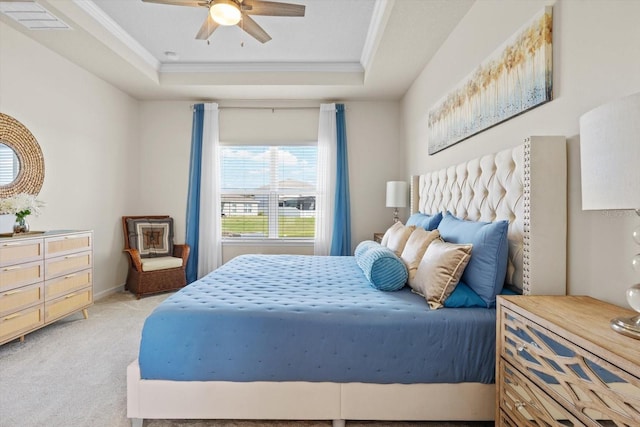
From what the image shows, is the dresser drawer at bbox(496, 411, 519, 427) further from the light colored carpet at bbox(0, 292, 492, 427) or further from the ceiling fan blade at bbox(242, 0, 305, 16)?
the ceiling fan blade at bbox(242, 0, 305, 16)

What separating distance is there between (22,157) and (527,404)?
4070 millimetres

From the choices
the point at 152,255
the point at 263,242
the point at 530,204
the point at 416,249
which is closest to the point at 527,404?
the point at 530,204

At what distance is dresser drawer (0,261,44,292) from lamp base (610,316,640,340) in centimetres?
350

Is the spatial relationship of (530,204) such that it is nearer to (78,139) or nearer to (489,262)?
(489,262)

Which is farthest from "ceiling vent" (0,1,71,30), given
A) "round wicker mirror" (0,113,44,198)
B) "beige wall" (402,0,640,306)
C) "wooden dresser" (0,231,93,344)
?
"beige wall" (402,0,640,306)

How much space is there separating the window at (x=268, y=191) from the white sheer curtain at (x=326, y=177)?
17 cm

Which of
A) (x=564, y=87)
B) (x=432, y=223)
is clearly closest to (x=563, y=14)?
(x=564, y=87)

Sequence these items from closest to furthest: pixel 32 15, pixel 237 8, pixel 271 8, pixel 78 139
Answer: pixel 237 8, pixel 271 8, pixel 32 15, pixel 78 139

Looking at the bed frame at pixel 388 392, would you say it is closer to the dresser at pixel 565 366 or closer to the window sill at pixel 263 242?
the dresser at pixel 565 366

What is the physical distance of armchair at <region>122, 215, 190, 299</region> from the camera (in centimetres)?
400

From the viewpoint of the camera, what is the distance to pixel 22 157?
9.78 ft

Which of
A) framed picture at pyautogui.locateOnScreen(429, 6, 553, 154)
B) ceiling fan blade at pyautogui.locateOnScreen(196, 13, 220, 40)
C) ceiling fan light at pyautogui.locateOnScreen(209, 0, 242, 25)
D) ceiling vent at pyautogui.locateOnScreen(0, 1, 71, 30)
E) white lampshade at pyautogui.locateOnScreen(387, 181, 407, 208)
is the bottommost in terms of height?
white lampshade at pyautogui.locateOnScreen(387, 181, 407, 208)

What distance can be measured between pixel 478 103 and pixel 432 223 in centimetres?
93

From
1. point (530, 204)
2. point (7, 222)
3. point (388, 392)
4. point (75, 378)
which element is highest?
point (530, 204)
